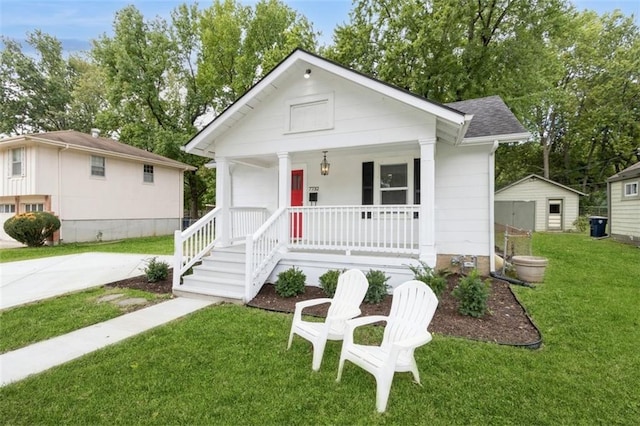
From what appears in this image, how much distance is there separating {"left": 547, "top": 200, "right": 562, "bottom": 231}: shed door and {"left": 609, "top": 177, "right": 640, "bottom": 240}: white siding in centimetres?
543

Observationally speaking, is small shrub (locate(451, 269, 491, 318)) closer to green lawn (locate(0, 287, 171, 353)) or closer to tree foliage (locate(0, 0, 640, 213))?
green lawn (locate(0, 287, 171, 353))

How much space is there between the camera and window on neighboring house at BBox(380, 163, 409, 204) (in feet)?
25.7

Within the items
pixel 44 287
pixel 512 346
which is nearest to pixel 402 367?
pixel 512 346

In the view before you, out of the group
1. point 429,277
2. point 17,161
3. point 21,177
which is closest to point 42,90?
point 17,161

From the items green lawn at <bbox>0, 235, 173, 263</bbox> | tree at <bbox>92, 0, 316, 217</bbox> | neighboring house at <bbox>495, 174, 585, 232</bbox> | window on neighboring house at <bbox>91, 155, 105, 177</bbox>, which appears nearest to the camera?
green lawn at <bbox>0, 235, 173, 263</bbox>

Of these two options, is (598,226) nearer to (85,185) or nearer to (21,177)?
(85,185)

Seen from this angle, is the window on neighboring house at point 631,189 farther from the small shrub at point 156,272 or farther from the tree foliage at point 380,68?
the small shrub at point 156,272

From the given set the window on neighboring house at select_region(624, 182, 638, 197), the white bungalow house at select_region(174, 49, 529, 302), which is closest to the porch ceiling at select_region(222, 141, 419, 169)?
the white bungalow house at select_region(174, 49, 529, 302)

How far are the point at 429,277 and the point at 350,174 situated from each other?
393cm

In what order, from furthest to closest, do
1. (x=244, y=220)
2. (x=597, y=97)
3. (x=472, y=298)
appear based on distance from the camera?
1. (x=597, y=97)
2. (x=244, y=220)
3. (x=472, y=298)

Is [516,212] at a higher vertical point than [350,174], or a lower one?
lower

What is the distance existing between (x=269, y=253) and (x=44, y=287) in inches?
197

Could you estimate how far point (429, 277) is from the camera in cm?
531

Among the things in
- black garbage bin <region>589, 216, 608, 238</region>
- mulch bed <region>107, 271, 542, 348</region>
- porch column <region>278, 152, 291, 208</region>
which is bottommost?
mulch bed <region>107, 271, 542, 348</region>
